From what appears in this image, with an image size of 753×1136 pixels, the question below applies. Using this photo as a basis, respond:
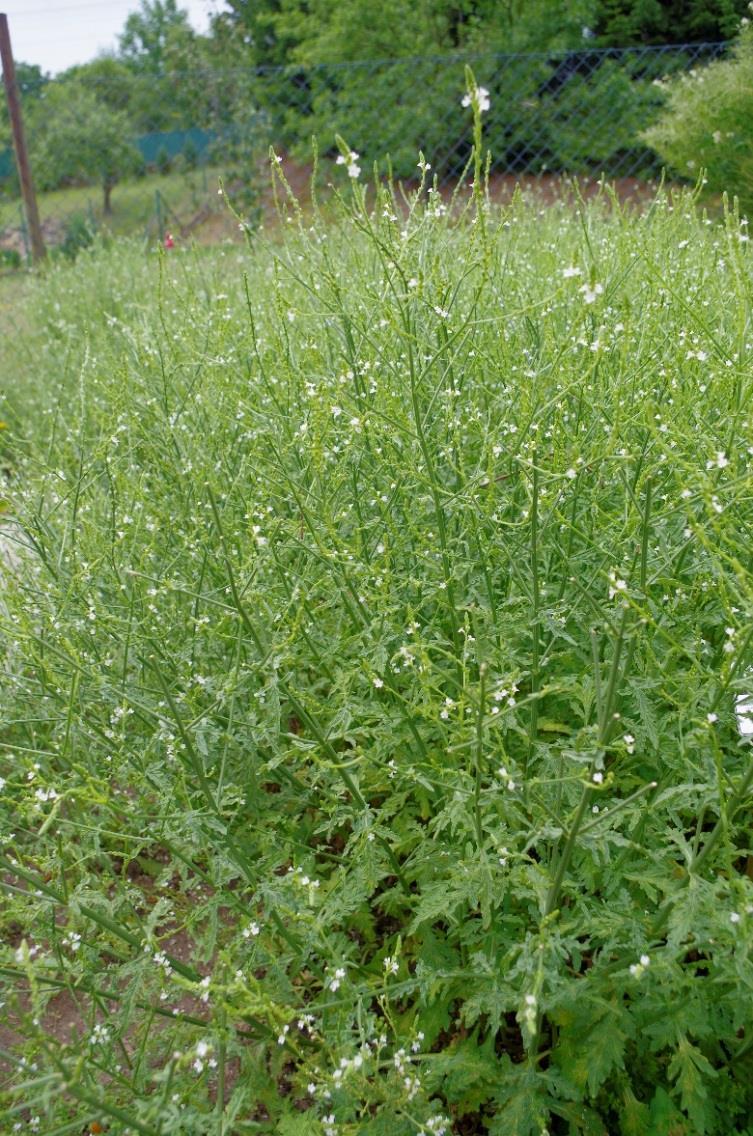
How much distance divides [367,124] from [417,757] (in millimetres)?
14020

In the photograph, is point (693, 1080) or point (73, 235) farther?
point (73, 235)

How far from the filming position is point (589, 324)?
11.0 ft

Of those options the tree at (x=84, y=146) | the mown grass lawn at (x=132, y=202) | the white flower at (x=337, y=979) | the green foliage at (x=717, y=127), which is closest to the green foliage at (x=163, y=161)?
the mown grass lawn at (x=132, y=202)

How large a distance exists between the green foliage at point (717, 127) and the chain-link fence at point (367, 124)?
2.49 m

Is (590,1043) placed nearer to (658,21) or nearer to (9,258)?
(9,258)

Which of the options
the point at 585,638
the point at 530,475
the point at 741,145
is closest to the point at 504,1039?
the point at 585,638

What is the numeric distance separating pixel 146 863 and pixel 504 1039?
1.33 meters

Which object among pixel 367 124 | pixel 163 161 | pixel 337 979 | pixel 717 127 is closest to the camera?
pixel 337 979

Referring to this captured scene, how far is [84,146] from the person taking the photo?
1912 centimetres

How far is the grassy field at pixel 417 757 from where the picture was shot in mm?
1864

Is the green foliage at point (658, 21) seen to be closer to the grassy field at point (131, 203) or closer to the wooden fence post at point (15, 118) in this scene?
the grassy field at point (131, 203)

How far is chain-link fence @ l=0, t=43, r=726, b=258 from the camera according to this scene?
13.7 m

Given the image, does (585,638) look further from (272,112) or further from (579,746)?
(272,112)

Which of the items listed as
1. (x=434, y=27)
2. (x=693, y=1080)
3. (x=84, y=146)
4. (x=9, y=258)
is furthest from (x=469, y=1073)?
(x=84, y=146)
